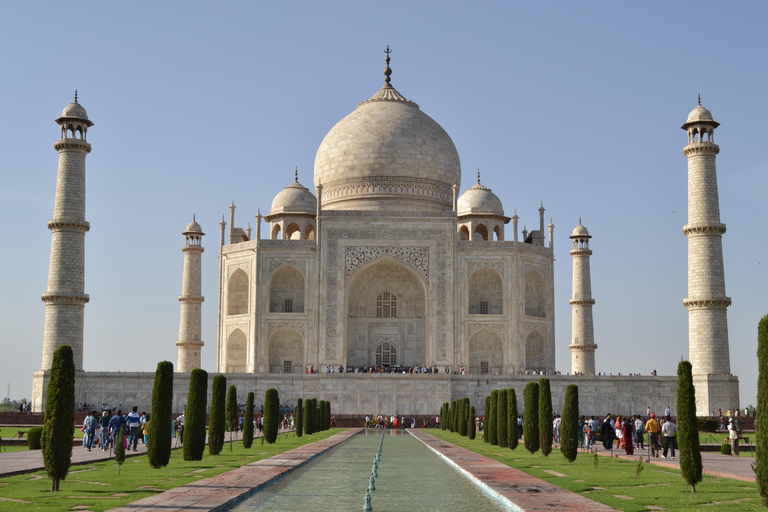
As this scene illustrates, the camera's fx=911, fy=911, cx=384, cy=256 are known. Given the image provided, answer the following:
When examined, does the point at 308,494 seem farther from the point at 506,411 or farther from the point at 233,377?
the point at 233,377

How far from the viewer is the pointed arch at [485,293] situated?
3312cm

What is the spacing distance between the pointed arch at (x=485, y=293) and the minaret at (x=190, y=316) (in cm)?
1048

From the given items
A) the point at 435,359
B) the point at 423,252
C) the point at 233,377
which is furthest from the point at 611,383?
the point at 233,377

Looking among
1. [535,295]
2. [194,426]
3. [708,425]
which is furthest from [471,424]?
[535,295]

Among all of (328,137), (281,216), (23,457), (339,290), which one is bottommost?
(23,457)

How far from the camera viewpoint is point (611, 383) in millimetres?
28125

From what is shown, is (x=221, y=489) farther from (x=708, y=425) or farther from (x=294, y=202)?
(x=294, y=202)

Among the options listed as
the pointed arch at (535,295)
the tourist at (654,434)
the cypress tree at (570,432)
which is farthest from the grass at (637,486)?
the pointed arch at (535,295)

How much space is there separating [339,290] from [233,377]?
17.8 feet

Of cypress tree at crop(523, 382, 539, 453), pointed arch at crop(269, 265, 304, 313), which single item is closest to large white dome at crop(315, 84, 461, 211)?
pointed arch at crop(269, 265, 304, 313)

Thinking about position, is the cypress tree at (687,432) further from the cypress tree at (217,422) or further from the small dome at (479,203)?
the small dome at (479,203)

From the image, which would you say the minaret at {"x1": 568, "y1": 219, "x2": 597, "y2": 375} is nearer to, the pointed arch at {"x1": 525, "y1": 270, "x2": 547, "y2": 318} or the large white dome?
A: the pointed arch at {"x1": 525, "y1": 270, "x2": 547, "y2": 318}

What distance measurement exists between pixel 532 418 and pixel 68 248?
57.6ft

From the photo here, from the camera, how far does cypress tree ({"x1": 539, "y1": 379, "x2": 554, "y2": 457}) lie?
14.2m
